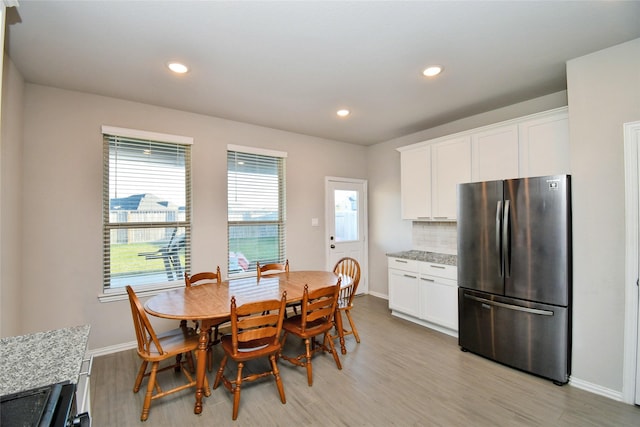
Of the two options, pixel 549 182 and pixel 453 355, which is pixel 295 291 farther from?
pixel 549 182

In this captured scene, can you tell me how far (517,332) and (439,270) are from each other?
103 centimetres

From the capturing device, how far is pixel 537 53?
2406 mm

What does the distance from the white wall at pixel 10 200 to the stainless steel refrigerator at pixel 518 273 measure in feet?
13.7

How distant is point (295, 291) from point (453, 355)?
6.05 feet

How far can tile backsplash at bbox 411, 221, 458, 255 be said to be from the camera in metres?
4.11

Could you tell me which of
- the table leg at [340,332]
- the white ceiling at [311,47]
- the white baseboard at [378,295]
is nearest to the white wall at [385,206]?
the white baseboard at [378,295]

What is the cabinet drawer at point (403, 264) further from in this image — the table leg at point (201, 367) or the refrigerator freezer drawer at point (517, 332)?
the table leg at point (201, 367)

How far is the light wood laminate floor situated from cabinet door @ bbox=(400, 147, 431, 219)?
1900 mm

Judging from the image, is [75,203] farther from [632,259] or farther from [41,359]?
[632,259]

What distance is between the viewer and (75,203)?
118 inches

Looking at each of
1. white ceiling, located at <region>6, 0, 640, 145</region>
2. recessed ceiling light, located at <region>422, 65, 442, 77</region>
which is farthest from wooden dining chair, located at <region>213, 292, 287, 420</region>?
recessed ceiling light, located at <region>422, 65, 442, 77</region>

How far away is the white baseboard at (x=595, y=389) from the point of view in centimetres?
229

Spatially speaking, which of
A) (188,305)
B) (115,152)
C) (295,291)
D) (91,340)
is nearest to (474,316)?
(295,291)

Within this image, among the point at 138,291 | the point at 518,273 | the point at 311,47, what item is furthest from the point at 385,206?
the point at 138,291
